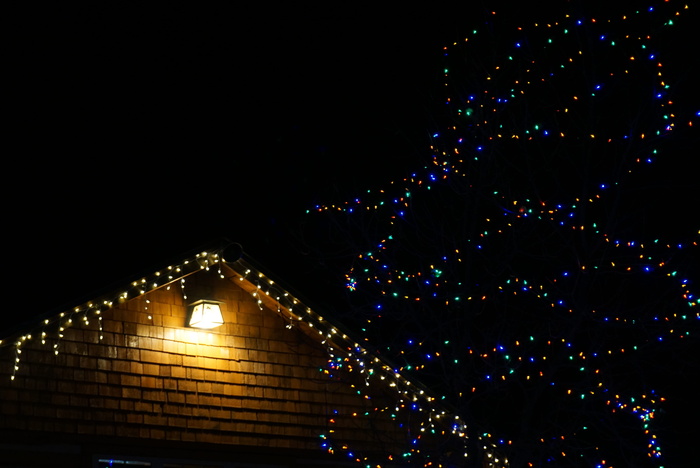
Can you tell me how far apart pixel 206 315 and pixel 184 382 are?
76 cm

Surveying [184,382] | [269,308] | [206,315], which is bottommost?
[184,382]

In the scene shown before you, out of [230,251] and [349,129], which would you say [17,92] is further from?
[230,251]

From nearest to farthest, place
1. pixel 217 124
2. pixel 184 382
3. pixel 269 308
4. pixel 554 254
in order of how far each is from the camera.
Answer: pixel 184 382 → pixel 269 308 → pixel 554 254 → pixel 217 124

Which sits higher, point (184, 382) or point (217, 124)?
point (217, 124)

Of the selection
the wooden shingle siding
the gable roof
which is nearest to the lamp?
the wooden shingle siding

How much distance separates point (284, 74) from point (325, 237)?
19.6 ft

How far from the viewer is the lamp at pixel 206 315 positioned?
11094 mm

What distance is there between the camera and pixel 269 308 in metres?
11.9

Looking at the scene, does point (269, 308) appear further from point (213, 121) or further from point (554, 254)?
point (213, 121)

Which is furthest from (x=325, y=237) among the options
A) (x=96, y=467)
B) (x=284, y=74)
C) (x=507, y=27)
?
(x=96, y=467)

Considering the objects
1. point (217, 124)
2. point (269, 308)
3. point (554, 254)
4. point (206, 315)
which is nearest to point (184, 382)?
point (206, 315)

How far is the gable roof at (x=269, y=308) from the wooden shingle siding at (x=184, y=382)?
7 cm

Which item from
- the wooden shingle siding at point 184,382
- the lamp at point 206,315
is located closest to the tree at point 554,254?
the wooden shingle siding at point 184,382

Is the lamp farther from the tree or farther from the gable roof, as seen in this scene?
the tree
